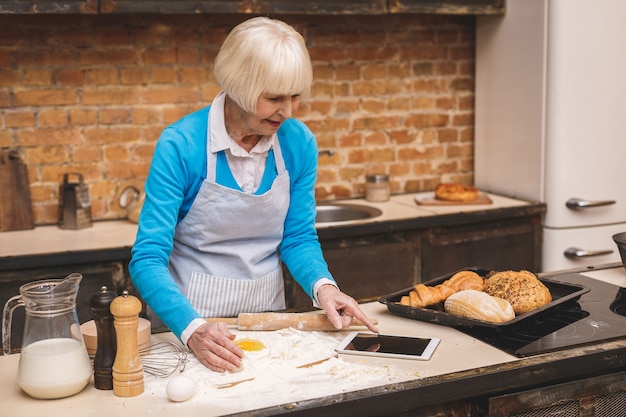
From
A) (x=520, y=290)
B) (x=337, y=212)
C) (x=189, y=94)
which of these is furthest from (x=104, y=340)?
(x=337, y=212)

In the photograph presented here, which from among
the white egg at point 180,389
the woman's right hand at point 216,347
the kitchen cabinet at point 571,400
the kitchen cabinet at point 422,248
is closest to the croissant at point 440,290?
the kitchen cabinet at point 571,400

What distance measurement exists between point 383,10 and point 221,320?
2320 mm

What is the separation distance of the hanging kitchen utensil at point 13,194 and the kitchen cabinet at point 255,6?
74 centimetres

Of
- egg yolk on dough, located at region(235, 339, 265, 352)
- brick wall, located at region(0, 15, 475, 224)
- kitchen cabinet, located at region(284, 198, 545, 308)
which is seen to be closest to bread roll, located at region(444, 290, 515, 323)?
egg yolk on dough, located at region(235, 339, 265, 352)

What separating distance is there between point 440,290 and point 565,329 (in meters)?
0.39

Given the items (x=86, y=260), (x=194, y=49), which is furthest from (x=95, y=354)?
(x=194, y=49)

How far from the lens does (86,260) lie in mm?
3445

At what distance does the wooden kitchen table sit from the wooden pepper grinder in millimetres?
27

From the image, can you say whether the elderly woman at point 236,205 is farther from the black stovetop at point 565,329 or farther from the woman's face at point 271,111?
the black stovetop at point 565,329

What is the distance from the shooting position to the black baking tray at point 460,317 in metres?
2.28

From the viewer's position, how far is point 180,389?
1871mm

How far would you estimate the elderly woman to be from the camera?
232 centimetres

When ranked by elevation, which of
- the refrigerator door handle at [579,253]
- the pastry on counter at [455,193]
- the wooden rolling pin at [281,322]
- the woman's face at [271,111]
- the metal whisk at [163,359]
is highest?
the woman's face at [271,111]

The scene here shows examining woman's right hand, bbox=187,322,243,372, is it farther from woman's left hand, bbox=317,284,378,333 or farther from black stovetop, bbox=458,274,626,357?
black stovetop, bbox=458,274,626,357
